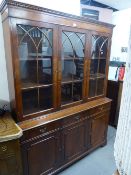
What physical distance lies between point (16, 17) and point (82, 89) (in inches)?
47.4

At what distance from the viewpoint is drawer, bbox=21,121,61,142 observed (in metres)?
1.51

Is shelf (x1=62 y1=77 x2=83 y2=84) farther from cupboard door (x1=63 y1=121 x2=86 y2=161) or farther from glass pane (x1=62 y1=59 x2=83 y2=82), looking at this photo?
cupboard door (x1=63 y1=121 x2=86 y2=161)

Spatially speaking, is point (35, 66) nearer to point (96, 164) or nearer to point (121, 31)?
point (96, 164)

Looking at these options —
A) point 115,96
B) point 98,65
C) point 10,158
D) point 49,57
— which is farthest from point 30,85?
point 115,96

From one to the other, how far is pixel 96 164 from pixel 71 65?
149cm

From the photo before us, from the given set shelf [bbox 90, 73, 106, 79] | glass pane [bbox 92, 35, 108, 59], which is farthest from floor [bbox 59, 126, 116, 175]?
glass pane [bbox 92, 35, 108, 59]

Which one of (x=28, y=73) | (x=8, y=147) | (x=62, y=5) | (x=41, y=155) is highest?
(x=62, y=5)

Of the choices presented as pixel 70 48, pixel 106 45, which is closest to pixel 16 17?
pixel 70 48

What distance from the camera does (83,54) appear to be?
1941mm

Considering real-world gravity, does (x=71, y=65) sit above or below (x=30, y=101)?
above

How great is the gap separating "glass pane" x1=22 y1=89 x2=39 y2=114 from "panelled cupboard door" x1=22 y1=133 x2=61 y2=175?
1.11 feet

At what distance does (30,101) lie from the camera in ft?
5.48

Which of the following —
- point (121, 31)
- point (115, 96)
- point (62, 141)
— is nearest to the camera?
point (62, 141)

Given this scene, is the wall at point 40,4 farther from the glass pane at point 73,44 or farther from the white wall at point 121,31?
the white wall at point 121,31
